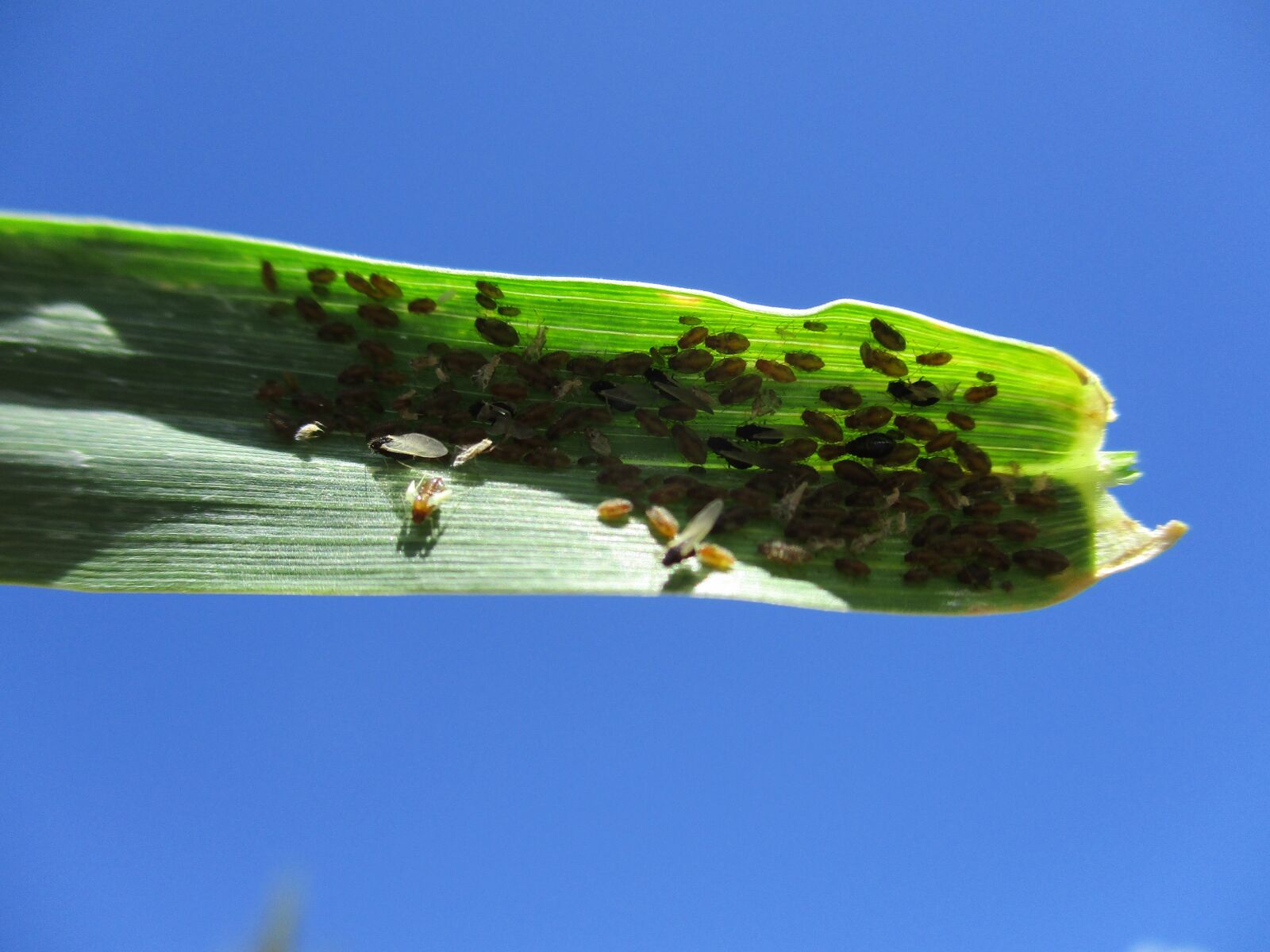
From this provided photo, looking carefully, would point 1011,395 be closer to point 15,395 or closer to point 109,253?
point 109,253

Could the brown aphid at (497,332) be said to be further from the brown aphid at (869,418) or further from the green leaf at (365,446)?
the brown aphid at (869,418)

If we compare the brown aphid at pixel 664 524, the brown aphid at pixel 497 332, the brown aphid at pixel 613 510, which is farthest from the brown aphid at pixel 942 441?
the brown aphid at pixel 497 332

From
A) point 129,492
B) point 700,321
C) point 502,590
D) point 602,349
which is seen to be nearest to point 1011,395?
point 700,321

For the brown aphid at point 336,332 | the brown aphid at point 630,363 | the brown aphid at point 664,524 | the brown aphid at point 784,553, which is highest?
the brown aphid at point 630,363

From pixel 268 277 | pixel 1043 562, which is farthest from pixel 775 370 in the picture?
pixel 268 277

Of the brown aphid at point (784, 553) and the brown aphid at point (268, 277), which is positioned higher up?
the brown aphid at point (268, 277)

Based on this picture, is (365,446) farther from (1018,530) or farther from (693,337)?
(1018,530)
